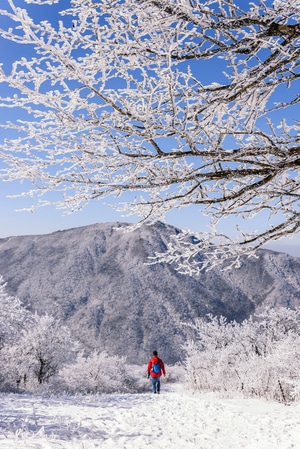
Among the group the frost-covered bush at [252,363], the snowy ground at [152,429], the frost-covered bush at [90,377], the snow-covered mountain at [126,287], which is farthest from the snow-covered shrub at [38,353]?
the snow-covered mountain at [126,287]

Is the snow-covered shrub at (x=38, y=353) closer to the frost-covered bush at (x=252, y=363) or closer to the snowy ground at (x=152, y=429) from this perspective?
the frost-covered bush at (x=252, y=363)

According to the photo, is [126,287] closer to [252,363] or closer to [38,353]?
[38,353]

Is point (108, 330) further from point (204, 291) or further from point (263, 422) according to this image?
point (263, 422)

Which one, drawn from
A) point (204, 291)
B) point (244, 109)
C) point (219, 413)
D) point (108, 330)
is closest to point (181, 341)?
point (108, 330)

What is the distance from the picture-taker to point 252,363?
1079cm

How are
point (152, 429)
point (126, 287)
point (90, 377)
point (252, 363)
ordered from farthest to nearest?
point (126, 287) < point (90, 377) < point (252, 363) < point (152, 429)

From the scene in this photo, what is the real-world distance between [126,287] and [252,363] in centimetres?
8081

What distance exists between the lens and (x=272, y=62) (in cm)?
268

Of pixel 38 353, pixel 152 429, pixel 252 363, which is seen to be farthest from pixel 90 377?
pixel 152 429

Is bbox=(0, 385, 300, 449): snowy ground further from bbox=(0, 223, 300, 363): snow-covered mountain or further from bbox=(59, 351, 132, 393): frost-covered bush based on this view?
bbox=(0, 223, 300, 363): snow-covered mountain

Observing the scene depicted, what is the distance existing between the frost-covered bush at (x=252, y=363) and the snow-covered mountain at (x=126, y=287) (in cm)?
4629

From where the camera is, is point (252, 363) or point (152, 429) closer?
point (152, 429)

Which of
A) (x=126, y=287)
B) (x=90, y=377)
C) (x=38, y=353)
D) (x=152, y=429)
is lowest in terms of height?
(x=90, y=377)

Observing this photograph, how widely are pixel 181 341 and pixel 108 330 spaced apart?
16364 millimetres
